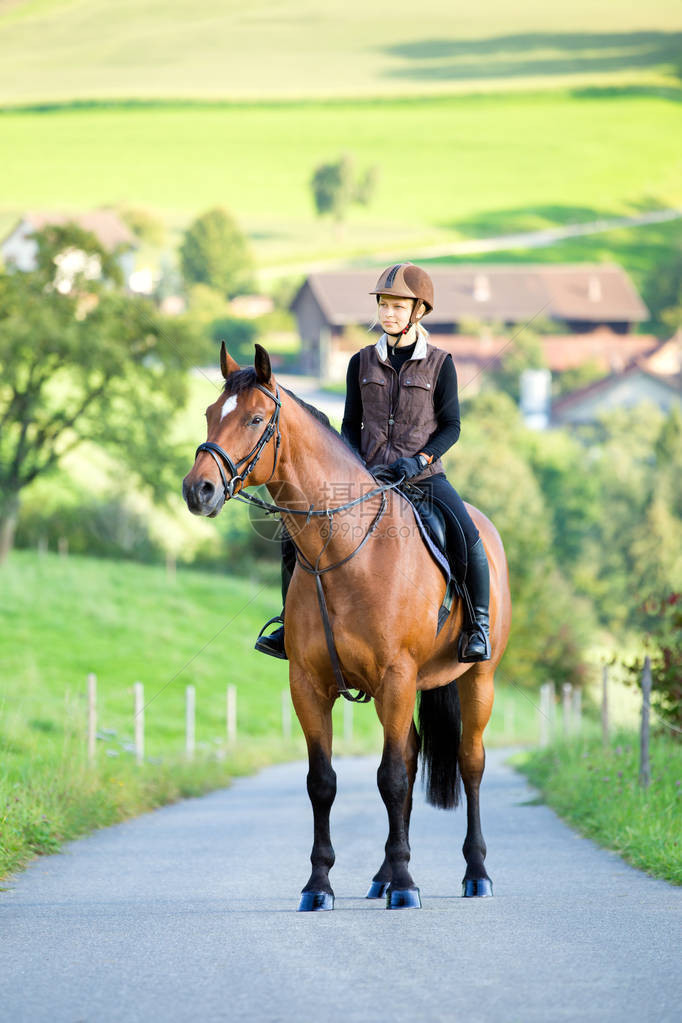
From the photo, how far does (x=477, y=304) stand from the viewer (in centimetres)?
11744

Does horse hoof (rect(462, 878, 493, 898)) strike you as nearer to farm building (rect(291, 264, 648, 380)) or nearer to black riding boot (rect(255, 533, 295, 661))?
black riding boot (rect(255, 533, 295, 661))

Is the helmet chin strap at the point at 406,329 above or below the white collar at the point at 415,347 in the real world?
above

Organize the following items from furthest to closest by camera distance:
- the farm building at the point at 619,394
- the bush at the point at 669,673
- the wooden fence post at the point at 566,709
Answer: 1. the farm building at the point at 619,394
2. the wooden fence post at the point at 566,709
3. the bush at the point at 669,673

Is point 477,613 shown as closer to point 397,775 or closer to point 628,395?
point 397,775

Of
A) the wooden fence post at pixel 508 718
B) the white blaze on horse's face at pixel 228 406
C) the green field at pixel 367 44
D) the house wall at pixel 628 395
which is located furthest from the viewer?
the green field at pixel 367 44

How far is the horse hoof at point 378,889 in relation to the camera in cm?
820

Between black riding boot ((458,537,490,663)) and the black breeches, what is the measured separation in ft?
0.29

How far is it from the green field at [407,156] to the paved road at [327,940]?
104m

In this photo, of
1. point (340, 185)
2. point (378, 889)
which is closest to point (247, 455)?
point (378, 889)

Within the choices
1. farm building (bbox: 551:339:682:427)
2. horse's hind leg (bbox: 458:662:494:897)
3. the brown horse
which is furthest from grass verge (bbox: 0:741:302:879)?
farm building (bbox: 551:339:682:427)

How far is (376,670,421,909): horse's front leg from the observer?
25.1 feet

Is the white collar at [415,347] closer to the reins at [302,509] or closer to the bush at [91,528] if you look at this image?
the reins at [302,509]

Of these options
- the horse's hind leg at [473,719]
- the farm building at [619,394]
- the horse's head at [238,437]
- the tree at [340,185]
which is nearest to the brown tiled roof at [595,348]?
the farm building at [619,394]

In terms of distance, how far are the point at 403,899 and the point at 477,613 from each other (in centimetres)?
185
